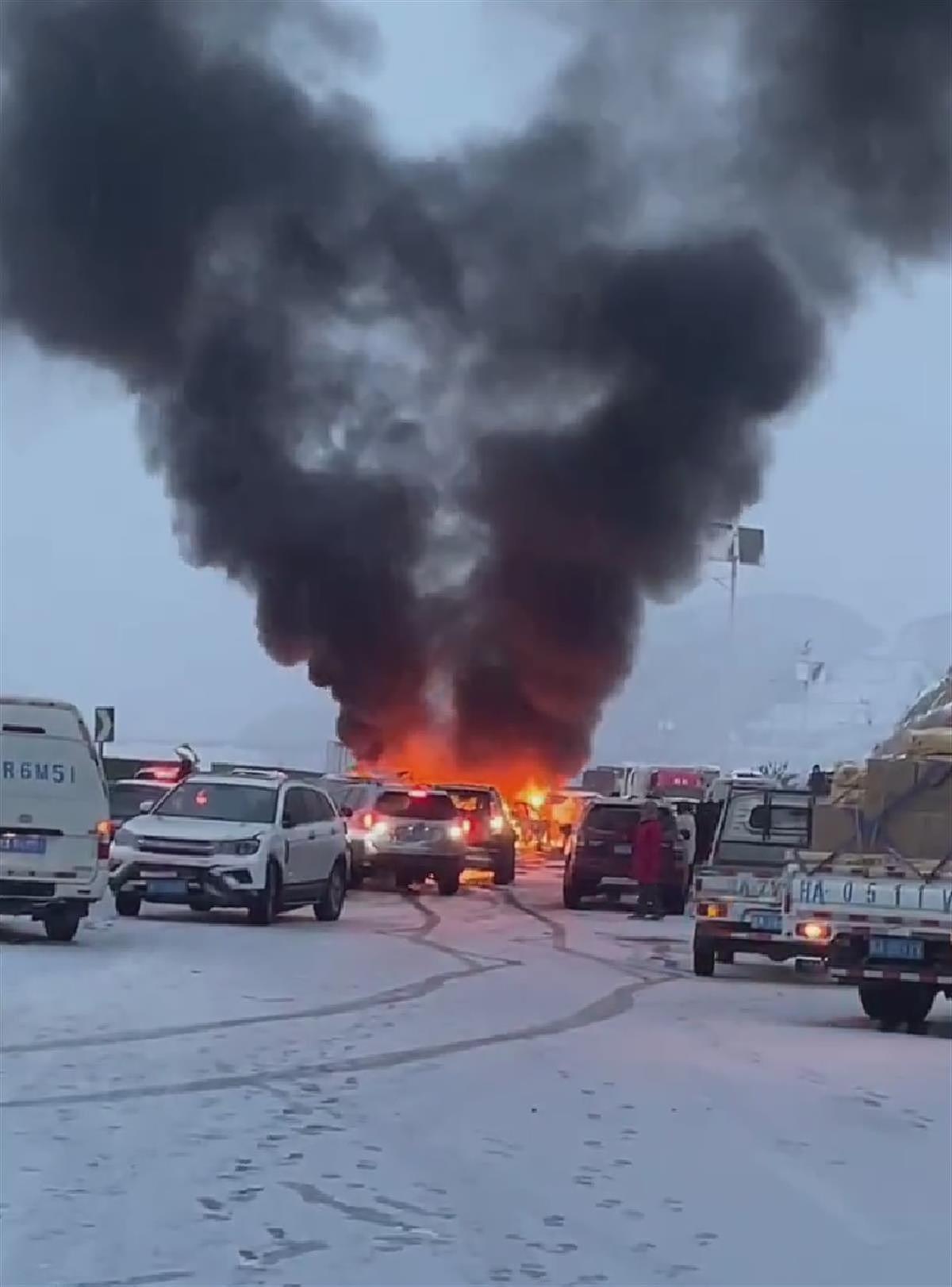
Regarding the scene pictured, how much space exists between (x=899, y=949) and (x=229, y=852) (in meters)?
7.95

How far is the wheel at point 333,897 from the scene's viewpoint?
66.6 ft

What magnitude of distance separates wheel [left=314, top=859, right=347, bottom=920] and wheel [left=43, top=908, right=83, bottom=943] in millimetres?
4601

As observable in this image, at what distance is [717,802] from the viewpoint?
2789 cm

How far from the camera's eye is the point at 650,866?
77.6 feet

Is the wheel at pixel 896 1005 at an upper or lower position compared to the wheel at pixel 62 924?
lower

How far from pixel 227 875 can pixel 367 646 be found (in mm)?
21906

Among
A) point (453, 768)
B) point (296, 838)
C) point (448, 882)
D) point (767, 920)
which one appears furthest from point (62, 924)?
point (453, 768)

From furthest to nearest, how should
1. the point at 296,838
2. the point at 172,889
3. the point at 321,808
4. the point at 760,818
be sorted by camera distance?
the point at 321,808 → the point at 296,838 → the point at 172,889 → the point at 760,818

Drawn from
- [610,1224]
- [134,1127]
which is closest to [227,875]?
[134,1127]

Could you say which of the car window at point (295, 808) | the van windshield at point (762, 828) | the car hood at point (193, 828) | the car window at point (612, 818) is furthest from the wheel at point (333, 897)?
the car window at point (612, 818)

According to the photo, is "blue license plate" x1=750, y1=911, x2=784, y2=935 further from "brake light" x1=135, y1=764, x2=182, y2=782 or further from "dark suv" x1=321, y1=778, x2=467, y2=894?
"brake light" x1=135, y1=764, x2=182, y2=782

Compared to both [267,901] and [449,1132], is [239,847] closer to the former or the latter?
[267,901]

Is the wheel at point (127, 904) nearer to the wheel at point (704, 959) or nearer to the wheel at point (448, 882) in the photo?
the wheel at point (704, 959)

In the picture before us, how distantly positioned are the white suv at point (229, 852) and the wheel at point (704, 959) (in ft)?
15.5
